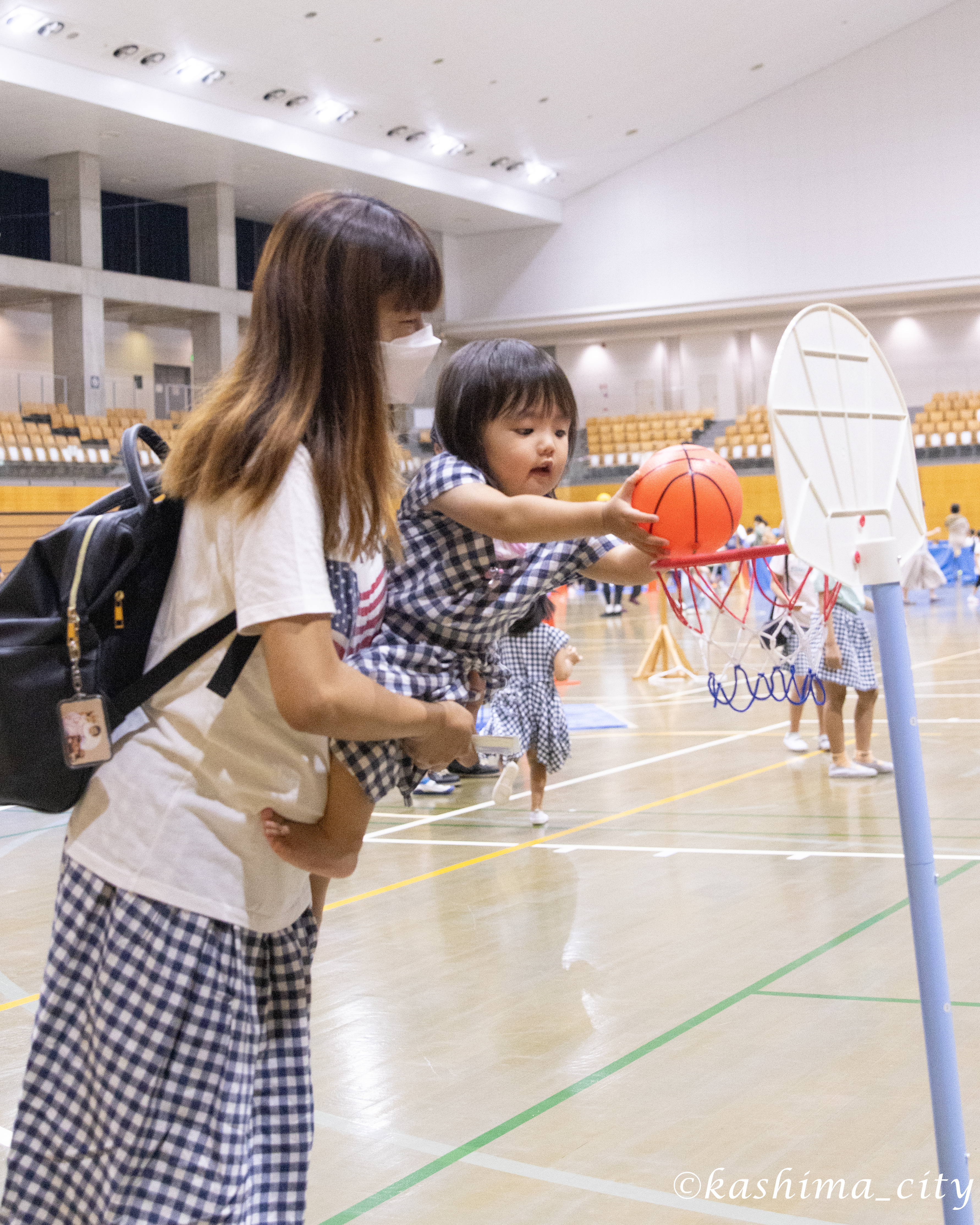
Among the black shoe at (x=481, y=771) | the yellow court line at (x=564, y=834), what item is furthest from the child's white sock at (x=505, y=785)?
the black shoe at (x=481, y=771)

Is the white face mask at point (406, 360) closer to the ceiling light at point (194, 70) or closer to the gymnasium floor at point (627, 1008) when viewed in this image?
the gymnasium floor at point (627, 1008)

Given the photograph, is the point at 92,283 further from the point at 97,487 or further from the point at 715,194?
the point at 715,194

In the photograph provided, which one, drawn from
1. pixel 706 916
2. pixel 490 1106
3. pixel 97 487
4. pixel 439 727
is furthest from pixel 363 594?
pixel 97 487

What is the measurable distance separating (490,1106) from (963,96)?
2929 centimetres

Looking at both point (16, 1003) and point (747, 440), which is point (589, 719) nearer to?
point (16, 1003)

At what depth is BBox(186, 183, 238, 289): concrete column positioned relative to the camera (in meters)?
27.5

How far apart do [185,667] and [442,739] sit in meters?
0.34

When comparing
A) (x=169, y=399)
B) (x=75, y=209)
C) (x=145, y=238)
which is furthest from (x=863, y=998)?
→ (x=145, y=238)

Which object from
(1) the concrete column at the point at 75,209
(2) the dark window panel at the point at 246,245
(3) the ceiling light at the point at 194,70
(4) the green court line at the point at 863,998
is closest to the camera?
(4) the green court line at the point at 863,998

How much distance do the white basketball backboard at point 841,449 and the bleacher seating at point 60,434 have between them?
22455 millimetres

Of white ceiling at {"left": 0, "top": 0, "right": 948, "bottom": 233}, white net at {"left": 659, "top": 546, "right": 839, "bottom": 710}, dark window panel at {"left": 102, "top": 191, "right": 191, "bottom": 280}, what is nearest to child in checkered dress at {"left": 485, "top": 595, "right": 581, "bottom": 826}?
white net at {"left": 659, "top": 546, "right": 839, "bottom": 710}

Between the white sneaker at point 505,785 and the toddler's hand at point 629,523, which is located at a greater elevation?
the toddler's hand at point 629,523

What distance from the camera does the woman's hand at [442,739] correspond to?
1689 millimetres

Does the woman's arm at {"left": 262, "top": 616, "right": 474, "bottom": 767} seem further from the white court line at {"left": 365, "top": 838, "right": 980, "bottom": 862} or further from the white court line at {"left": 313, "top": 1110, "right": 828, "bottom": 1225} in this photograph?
the white court line at {"left": 365, "top": 838, "right": 980, "bottom": 862}
